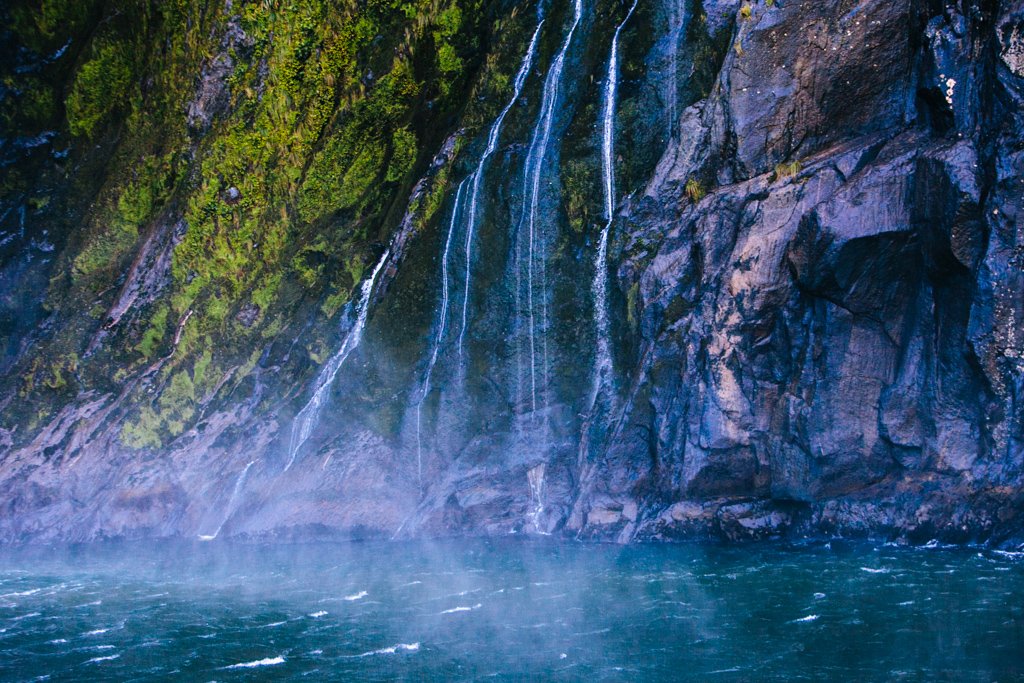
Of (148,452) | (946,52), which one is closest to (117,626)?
(148,452)

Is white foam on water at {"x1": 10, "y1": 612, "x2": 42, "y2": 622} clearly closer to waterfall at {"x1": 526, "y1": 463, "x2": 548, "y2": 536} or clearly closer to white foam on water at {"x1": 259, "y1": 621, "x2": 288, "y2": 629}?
white foam on water at {"x1": 259, "y1": 621, "x2": 288, "y2": 629}

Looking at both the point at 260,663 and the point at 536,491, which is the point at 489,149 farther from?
the point at 260,663

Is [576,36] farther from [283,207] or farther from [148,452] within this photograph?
[148,452]

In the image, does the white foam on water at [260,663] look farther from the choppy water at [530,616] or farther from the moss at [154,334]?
the moss at [154,334]

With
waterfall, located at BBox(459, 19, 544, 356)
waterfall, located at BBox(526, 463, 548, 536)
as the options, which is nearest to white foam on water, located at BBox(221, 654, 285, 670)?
waterfall, located at BBox(526, 463, 548, 536)

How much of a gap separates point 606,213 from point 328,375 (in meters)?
7.84

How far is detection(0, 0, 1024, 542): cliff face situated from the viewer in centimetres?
1753

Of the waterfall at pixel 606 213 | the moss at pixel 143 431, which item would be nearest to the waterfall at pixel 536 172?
the waterfall at pixel 606 213

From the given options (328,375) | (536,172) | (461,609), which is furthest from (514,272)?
(461,609)

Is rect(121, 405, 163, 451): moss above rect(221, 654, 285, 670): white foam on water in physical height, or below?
above

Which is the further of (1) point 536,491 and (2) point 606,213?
(1) point 536,491

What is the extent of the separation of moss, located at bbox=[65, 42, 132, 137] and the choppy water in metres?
11.7

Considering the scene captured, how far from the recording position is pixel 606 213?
20.5 metres

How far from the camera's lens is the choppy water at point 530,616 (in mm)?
12688
